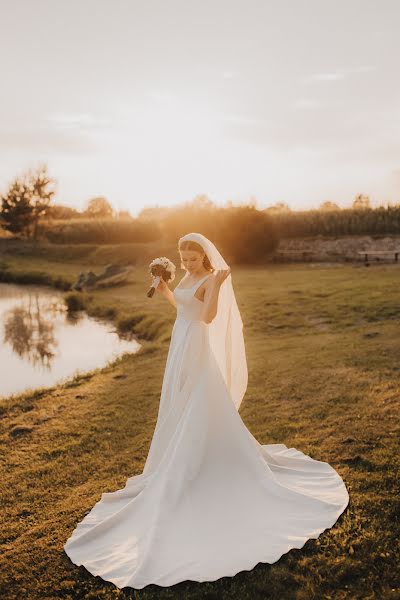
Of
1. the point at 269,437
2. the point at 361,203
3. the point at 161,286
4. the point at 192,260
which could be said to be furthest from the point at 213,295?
the point at 361,203

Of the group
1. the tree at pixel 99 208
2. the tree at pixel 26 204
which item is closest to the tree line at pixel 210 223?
the tree at pixel 26 204

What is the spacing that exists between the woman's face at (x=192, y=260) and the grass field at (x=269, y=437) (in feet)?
8.66

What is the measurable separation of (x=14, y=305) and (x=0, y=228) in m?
31.9

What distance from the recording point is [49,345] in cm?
1511

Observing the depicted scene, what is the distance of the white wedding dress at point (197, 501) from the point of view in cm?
408

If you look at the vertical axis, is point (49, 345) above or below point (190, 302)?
below

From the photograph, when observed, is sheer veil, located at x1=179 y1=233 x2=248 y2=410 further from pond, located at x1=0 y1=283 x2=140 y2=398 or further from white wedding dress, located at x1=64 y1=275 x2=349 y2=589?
pond, located at x1=0 y1=283 x2=140 y2=398

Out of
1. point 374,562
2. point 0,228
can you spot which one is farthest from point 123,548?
point 0,228

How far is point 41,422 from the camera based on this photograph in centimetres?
851

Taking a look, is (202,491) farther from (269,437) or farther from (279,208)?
(279,208)

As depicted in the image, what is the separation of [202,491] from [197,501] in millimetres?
108

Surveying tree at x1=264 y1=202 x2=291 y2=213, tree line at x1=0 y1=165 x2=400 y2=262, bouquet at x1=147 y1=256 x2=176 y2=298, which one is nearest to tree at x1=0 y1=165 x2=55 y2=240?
tree line at x1=0 y1=165 x2=400 y2=262

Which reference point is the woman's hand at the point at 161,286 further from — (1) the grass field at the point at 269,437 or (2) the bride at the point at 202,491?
(1) the grass field at the point at 269,437

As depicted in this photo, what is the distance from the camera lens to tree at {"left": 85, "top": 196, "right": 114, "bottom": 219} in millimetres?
85588
